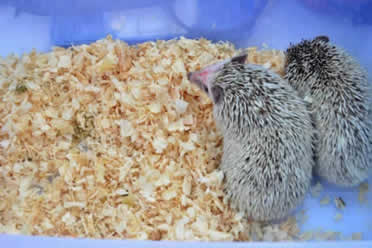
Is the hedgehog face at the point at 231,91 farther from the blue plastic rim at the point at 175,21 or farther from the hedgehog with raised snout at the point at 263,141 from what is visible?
the blue plastic rim at the point at 175,21

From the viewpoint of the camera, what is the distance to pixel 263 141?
1952mm

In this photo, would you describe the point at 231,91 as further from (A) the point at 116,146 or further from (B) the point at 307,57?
(A) the point at 116,146

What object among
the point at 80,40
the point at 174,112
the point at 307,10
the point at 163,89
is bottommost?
the point at 174,112

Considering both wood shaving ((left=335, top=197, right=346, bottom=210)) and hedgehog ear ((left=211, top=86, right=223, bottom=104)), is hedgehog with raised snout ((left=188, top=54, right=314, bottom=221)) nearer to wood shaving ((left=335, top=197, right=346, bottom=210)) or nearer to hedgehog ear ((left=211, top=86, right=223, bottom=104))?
hedgehog ear ((left=211, top=86, right=223, bottom=104))

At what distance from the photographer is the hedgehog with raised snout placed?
192cm

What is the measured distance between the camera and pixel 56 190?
7.29ft

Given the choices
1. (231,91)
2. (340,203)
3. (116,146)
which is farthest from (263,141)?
(116,146)

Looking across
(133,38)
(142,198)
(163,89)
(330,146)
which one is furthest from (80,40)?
(330,146)

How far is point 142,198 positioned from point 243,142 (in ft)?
2.28

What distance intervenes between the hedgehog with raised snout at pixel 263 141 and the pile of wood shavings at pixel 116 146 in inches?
6.4

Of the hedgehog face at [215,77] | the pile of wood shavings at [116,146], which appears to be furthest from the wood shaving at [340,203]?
the hedgehog face at [215,77]

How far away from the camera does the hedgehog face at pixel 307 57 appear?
7.05ft

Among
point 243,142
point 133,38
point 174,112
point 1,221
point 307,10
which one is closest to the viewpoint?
point 243,142

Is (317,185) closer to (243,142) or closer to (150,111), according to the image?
(243,142)
